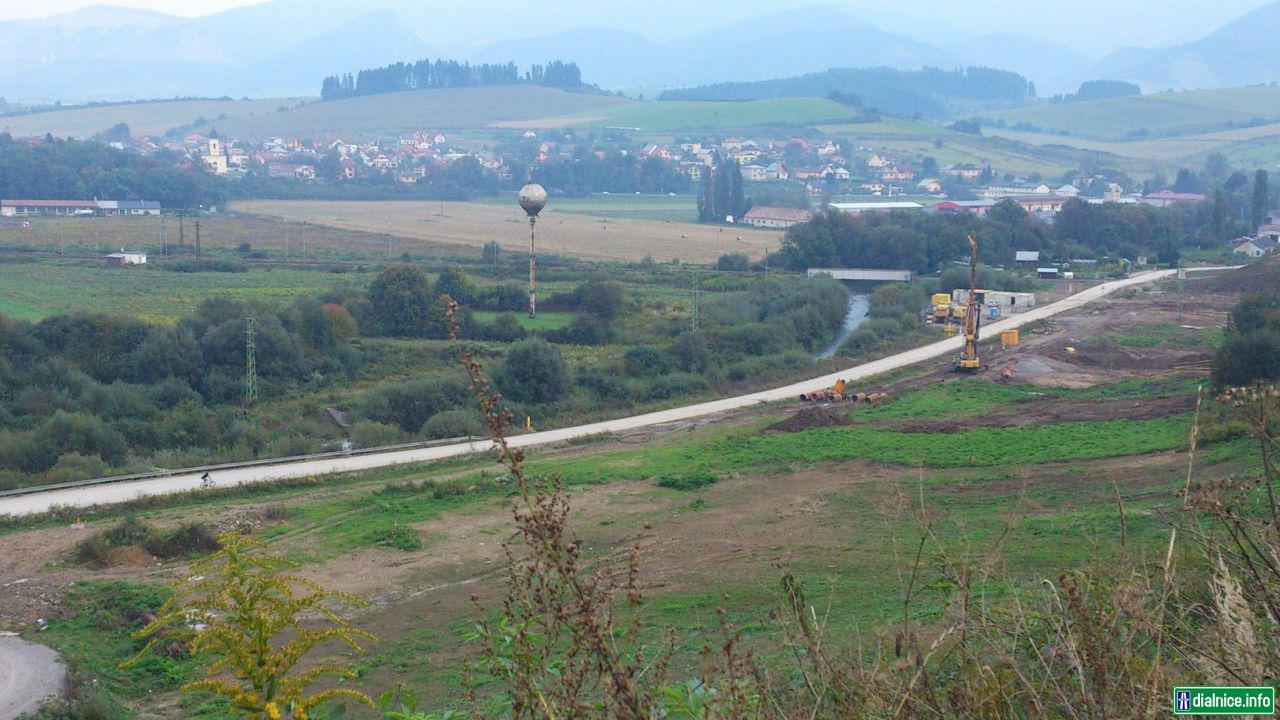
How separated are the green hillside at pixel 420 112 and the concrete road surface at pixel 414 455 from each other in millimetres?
109508

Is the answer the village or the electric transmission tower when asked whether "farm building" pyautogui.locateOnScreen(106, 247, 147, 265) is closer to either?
the electric transmission tower

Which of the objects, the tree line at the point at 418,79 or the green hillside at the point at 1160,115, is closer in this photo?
the green hillside at the point at 1160,115

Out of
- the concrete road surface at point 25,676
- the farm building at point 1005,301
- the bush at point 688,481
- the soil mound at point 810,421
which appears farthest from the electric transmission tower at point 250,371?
the farm building at point 1005,301

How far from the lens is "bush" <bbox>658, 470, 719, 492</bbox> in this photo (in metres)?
20.8

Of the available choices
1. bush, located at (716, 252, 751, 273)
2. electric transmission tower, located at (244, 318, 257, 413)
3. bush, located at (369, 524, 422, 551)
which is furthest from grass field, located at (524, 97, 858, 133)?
bush, located at (369, 524, 422, 551)

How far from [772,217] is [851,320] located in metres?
33.8

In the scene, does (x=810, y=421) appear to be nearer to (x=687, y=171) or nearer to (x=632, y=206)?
(x=632, y=206)

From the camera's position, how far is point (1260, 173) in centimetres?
7181

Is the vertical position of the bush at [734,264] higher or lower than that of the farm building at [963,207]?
lower

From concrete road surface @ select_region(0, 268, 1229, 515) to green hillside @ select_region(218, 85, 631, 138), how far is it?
4311 inches

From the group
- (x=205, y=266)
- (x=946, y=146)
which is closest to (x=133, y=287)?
(x=205, y=266)

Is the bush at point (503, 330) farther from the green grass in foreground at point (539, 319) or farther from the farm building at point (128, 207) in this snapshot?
the farm building at point (128, 207)

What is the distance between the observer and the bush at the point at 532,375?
30.7m

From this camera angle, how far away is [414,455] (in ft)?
80.0
